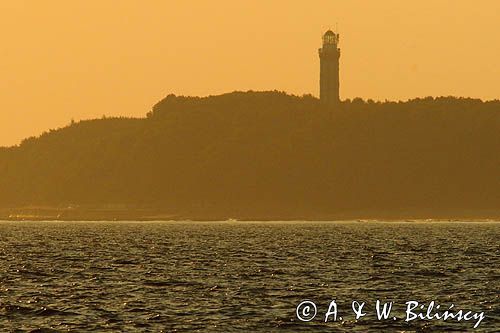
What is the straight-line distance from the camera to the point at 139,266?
98.1 metres

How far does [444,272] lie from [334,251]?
35216 millimetres

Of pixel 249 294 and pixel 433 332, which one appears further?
pixel 249 294

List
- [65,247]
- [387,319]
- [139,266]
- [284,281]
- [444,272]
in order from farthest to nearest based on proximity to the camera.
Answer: [65,247] → [139,266] → [444,272] → [284,281] → [387,319]

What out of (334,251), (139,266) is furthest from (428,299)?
(334,251)

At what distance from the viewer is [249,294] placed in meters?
71.9

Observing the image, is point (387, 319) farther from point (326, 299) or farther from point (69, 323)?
point (69, 323)

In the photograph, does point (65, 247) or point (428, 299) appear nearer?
point (428, 299)

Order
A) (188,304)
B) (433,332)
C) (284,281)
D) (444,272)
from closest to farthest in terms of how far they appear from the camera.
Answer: (433,332) < (188,304) < (284,281) < (444,272)

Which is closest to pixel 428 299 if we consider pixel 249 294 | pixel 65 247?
pixel 249 294

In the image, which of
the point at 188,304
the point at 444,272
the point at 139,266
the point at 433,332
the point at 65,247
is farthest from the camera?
the point at 65,247

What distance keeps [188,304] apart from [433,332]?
15142mm

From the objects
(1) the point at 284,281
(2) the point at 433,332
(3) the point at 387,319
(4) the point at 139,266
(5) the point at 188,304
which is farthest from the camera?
(4) the point at 139,266

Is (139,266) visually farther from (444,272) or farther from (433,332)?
(433,332)

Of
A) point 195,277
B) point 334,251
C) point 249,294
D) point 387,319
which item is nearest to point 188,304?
point 249,294
